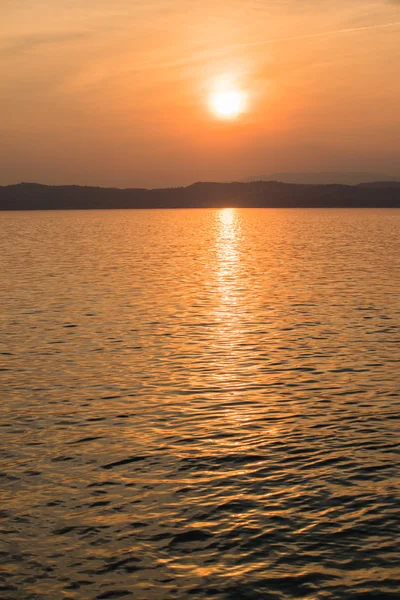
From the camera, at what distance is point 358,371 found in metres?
33.1

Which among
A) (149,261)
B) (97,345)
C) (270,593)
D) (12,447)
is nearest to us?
(270,593)

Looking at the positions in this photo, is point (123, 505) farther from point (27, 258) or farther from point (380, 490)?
point (27, 258)

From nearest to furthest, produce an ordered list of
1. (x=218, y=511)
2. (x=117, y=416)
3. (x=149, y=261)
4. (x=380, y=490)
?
(x=218, y=511) → (x=380, y=490) → (x=117, y=416) → (x=149, y=261)

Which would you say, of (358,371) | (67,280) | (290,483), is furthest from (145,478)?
(67,280)

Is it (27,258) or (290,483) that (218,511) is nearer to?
(290,483)

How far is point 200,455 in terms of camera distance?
22391mm

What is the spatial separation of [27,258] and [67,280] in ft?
117

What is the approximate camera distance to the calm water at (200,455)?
15.6 metres

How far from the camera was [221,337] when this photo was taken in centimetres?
4188

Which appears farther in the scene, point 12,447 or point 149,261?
point 149,261

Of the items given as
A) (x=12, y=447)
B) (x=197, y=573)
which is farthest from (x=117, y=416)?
(x=197, y=573)

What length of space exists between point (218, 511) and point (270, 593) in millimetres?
3865

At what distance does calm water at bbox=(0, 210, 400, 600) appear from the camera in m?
15.6

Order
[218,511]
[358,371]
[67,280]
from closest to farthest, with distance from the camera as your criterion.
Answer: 1. [218,511]
2. [358,371]
3. [67,280]
